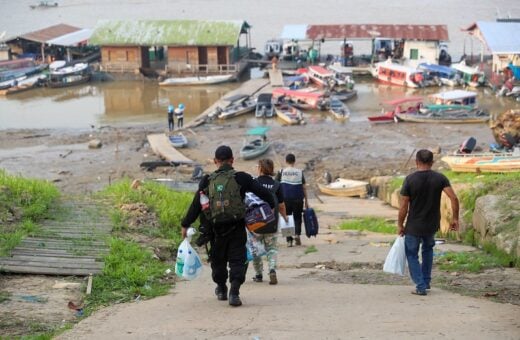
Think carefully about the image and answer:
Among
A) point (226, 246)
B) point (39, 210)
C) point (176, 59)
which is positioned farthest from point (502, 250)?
point (176, 59)

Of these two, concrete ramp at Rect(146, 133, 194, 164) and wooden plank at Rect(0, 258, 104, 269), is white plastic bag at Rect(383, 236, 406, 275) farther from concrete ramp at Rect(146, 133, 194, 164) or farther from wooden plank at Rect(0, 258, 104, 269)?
concrete ramp at Rect(146, 133, 194, 164)

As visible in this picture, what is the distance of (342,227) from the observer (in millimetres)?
13789

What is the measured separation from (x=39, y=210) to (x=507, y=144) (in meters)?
13.3

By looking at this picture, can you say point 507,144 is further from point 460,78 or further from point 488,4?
point 488,4

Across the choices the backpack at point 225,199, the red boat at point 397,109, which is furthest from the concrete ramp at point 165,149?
the backpack at point 225,199

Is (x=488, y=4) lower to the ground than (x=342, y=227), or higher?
higher

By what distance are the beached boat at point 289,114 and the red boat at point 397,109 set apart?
3.12 m

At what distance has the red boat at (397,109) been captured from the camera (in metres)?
32.2

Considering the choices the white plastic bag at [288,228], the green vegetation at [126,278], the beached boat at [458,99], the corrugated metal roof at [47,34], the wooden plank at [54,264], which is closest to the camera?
the green vegetation at [126,278]

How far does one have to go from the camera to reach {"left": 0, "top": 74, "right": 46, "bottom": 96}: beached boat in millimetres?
43225

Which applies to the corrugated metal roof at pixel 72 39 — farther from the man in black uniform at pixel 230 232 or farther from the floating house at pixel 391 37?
the man in black uniform at pixel 230 232

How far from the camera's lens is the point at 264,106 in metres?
35.0

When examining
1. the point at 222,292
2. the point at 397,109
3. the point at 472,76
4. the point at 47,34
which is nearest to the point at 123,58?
the point at 47,34

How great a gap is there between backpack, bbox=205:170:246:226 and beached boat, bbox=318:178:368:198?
13.4 metres
